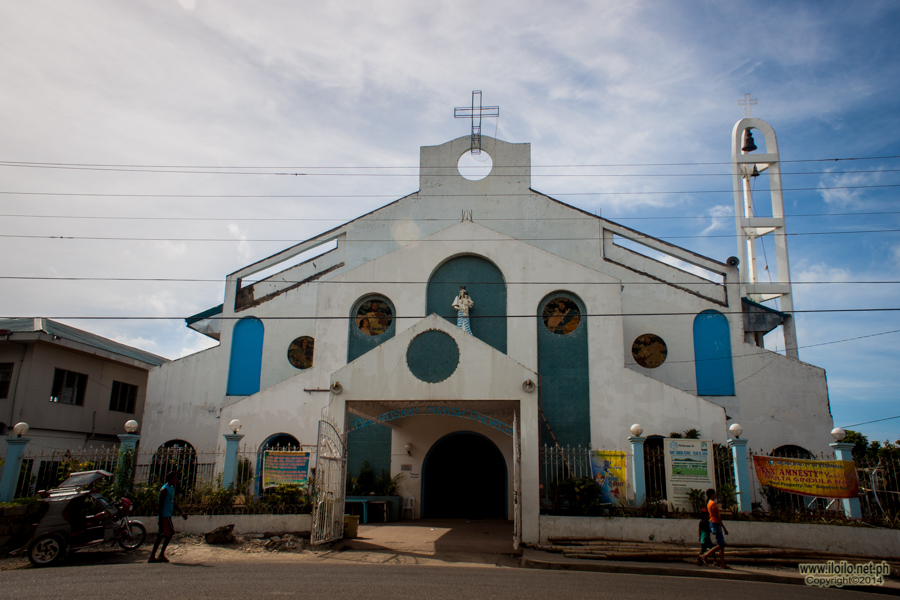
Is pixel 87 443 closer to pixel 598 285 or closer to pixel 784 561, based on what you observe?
pixel 598 285

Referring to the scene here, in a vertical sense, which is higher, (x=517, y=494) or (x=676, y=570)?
(x=517, y=494)

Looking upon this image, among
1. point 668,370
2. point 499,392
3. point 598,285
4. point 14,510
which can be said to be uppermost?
point 598,285

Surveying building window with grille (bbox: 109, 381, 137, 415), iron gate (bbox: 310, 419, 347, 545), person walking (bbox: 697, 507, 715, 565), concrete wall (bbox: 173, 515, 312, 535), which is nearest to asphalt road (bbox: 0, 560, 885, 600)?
person walking (bbox: 697, 507, 715, 565)

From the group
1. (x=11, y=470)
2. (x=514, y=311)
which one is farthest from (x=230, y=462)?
(x=514, y=311)

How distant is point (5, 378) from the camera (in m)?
21.0

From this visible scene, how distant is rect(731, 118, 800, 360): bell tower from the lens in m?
24.6

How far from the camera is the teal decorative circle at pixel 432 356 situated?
49.3 ft

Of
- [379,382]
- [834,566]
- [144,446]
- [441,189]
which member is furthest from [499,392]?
[144,446]

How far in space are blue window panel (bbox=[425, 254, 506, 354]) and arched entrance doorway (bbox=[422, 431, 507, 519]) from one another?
11.1 ft

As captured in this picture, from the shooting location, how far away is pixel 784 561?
1262 centimetres

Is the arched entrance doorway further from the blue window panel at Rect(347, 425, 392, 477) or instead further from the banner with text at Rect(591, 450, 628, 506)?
the banner with text at Rect(591, 450, 628, 506)

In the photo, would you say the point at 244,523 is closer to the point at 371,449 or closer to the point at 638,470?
the point at 371,449

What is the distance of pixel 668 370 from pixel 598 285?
4.64 meters

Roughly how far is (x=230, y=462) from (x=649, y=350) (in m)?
14.7
